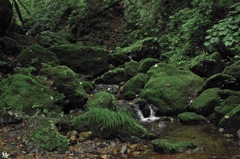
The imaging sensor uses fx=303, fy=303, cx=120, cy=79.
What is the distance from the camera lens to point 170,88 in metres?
10.7

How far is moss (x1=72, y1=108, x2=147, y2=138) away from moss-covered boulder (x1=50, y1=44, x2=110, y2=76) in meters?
7.58

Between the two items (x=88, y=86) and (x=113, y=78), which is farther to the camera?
(x=113, y=78)

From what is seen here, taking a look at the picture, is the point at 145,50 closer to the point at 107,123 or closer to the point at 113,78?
the point at 113,78

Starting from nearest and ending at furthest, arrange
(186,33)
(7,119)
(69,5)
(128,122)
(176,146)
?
(176,146), (7,119), (128,122), (186,33), (69,5)

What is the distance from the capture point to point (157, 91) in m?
10.6

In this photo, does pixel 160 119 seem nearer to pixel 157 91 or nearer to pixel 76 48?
pixel 157 91

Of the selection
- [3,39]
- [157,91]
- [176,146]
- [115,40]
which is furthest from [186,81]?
[115,40]

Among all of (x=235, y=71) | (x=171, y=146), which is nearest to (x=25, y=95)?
(x=171, y=146)

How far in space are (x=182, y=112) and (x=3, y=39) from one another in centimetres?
852

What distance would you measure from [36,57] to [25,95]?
479 centimetres

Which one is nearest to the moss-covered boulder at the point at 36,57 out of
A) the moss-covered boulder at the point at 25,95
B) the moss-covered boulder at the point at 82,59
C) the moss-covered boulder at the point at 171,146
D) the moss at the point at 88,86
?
the moss-covered boulder at the point at 82,59

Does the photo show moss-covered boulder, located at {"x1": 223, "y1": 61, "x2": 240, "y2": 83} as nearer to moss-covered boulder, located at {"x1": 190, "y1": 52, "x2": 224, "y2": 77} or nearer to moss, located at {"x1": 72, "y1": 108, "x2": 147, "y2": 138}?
moss-covered boulder, located at {"x1": 190, "y1": 52, "x2": 224, "y2": 77}

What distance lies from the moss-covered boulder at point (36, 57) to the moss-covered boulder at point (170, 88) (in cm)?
457

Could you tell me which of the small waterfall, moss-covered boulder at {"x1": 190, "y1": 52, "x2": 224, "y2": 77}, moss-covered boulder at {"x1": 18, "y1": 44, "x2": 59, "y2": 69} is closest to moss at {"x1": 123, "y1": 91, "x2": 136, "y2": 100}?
the small waterfall
